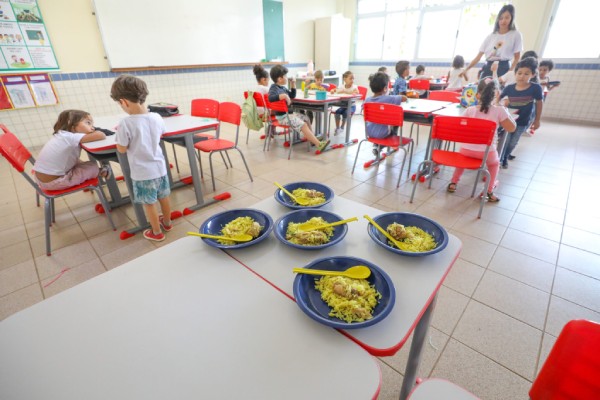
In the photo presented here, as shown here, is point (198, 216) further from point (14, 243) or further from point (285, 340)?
point (285, 340)

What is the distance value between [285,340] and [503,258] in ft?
6.67

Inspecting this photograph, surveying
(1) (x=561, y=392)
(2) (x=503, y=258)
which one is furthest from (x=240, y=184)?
(1) (x=561, y=392)

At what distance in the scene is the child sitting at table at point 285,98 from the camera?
3859mm

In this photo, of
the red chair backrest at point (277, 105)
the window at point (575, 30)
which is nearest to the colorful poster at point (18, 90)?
the red chair backrest at point (277, 105)

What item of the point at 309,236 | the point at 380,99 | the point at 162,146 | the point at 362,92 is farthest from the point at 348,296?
the point at 362,92

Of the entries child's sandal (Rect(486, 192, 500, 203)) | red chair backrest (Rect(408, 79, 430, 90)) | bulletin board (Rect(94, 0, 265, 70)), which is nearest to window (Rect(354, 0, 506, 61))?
red chair backrest (Rect(408, 79, 430, 90))

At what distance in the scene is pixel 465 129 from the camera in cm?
238

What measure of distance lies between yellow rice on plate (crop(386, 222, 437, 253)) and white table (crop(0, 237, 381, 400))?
40 centimetres

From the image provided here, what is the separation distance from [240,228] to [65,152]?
1.97m

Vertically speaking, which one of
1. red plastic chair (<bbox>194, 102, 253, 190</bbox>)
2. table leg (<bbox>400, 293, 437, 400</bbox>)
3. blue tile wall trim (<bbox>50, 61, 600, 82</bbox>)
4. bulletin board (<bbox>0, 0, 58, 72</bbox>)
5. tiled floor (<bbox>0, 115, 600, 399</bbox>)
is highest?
bulletin board (<bbox>0, 0, 58, 72</bbox>)

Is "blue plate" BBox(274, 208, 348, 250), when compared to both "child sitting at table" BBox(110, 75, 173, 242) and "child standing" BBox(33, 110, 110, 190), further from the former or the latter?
"child standing" BBox(33, 110, 110, 190)

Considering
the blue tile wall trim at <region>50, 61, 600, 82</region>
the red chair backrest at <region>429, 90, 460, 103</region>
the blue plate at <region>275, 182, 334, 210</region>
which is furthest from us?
the blue tile wall trim at <region>50, 61, 600, 82</region>

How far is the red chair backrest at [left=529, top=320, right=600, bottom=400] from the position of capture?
1.97 ft

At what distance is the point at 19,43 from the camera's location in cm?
394
